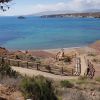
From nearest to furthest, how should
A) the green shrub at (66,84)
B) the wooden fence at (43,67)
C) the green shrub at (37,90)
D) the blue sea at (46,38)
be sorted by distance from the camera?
the green shrub at (37,90) → the green shrub at (66,84) → the wooden fence at (43,67) → the blue sea at (46,38)

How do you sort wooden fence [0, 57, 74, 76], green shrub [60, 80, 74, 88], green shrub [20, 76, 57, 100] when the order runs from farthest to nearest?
wooden fence [0, 57, 74, 76], green shrub [60, 80, 74, 88], green shrub [20, 76, 57, 100]

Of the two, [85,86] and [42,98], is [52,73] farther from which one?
[42,98]

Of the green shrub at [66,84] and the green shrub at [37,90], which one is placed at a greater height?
the green shrub at [37,90]

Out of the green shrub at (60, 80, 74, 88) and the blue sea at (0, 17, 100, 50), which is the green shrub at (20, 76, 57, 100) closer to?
the green shrub at (60, 80, 74, 88)

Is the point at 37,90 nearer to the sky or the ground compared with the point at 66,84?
nearer to the sky

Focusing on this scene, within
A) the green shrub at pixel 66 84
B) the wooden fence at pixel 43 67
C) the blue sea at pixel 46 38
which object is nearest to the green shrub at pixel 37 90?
the green shrub at pixel 66 84

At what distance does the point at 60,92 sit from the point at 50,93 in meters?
2.84

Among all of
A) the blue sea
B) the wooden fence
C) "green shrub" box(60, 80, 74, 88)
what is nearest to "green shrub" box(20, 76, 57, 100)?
"green shrub" box(60, 80, 74, 88)

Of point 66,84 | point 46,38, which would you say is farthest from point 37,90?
point 46,38

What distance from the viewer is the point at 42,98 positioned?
1220 cm

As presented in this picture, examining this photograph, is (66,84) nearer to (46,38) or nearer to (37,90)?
(37,90)

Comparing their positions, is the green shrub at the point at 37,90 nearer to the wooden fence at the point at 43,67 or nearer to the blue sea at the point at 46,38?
the wooden fence at the point at 43,67

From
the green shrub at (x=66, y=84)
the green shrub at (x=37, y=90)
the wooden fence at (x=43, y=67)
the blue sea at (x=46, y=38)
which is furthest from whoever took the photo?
the blue sea at (x=46, y=38)

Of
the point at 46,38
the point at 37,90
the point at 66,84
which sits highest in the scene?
the point at 37,90
